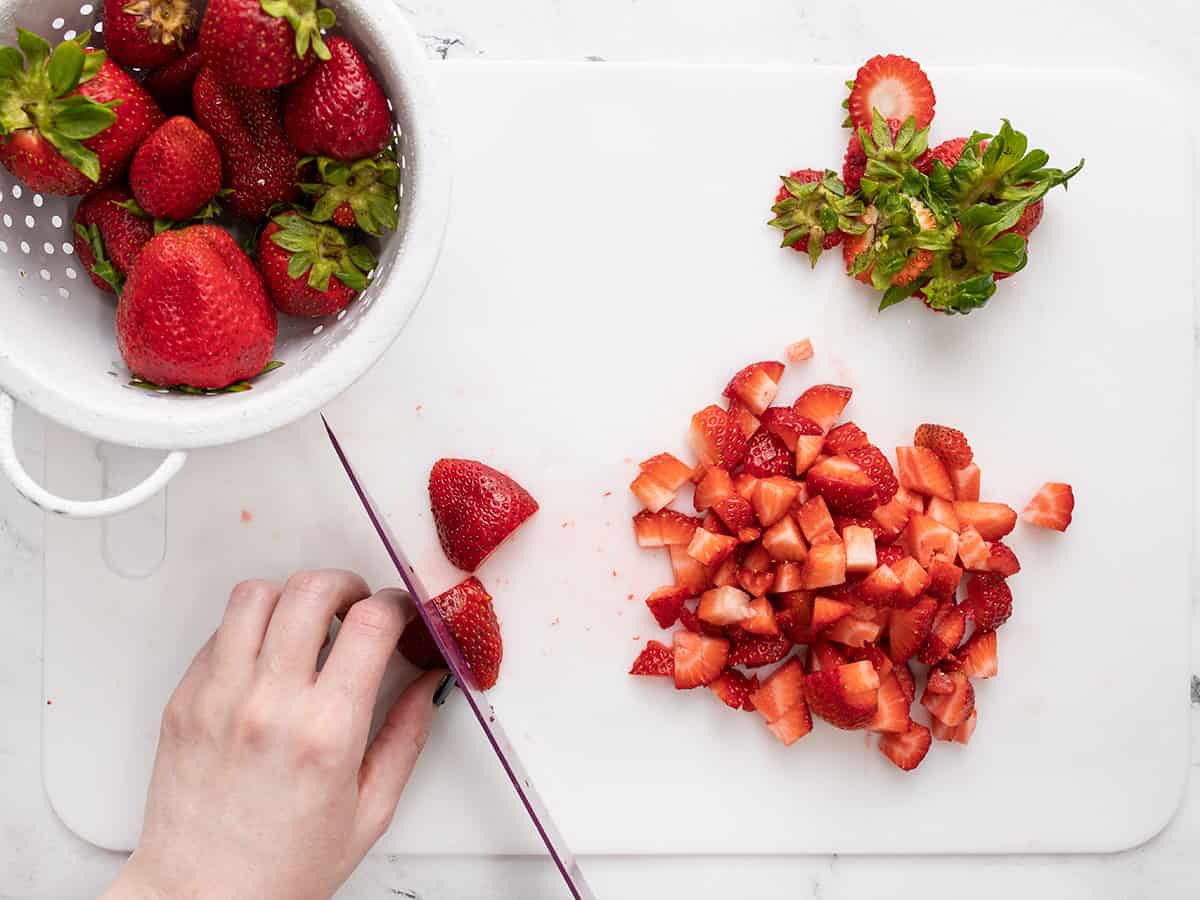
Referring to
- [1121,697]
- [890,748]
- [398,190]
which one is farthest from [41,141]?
[1121,697]

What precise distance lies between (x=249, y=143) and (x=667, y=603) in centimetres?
62

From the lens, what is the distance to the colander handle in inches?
34.7

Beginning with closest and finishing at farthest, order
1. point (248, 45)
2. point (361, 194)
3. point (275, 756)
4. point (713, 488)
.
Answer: point (248, 45) → point (361, 194) → point (275, 756) → point (713, 488)

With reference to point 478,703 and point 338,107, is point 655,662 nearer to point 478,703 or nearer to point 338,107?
point 478,703

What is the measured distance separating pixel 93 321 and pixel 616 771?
0.71 m

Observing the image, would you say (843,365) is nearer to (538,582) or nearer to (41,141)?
(538,582)

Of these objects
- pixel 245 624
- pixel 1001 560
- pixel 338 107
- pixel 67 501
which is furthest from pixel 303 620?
pixel 1001 560

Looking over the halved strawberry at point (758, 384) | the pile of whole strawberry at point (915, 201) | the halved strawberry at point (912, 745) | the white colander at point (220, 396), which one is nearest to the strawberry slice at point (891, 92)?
the pile of whole strawberry at point (915, 201)

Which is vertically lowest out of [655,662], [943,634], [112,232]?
[655,662]

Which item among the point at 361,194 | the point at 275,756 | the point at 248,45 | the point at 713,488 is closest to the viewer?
the point at 248,45

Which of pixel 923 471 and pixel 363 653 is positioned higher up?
pixel 923 471

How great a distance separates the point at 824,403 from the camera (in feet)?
3.90

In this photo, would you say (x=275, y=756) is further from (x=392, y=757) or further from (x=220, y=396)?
(x=220, y=396)

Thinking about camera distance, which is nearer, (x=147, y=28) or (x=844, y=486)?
(x=147, y=28)
